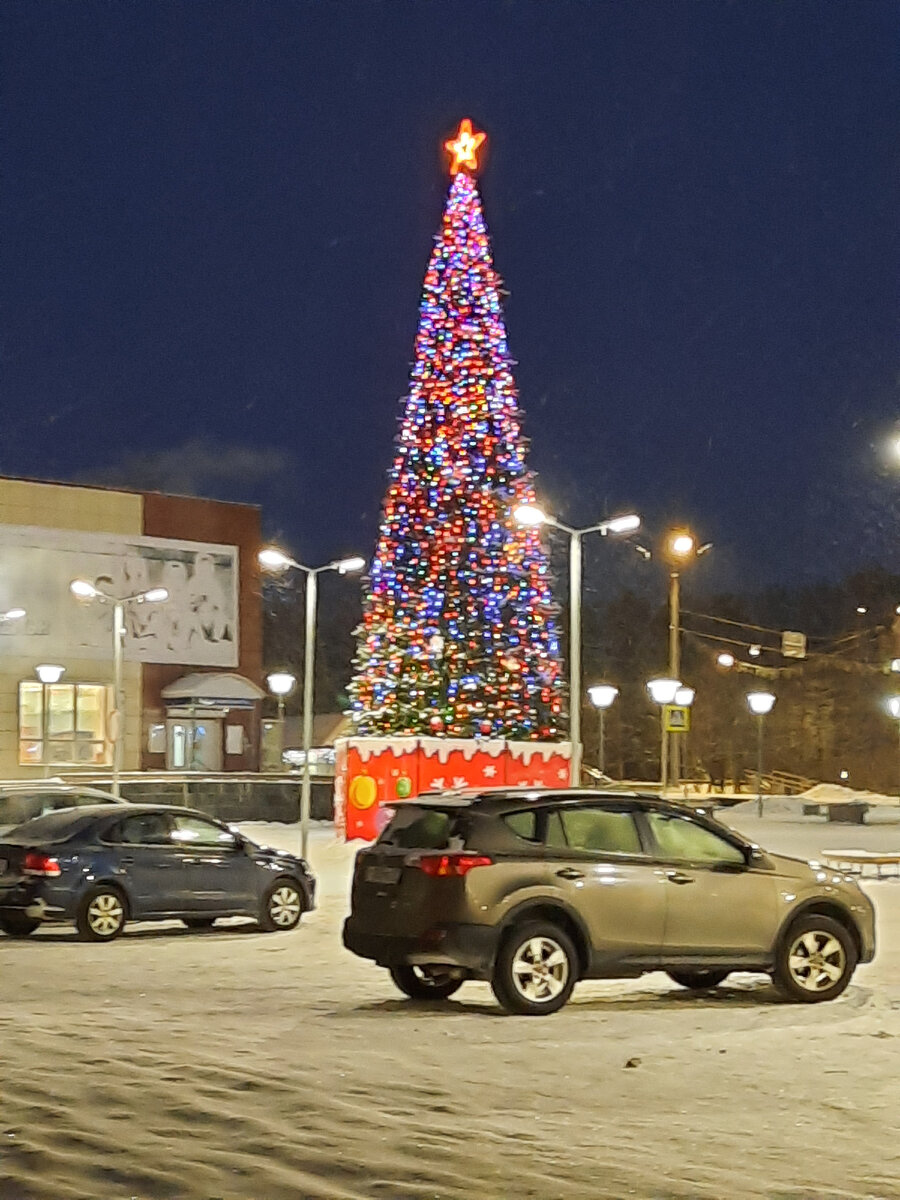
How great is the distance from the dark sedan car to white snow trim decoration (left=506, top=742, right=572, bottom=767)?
17.6 meters

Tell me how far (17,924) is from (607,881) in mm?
8505

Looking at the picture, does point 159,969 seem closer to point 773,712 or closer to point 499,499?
point 499,499

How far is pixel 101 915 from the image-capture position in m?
19.0

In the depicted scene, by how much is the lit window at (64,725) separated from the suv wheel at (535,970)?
46.7m

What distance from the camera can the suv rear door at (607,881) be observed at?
13.3m

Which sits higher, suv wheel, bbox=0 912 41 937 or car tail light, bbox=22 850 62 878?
car tail light, bbox=22 850 62 878

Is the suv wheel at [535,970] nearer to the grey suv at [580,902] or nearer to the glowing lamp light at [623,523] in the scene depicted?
the grey suv at [580,902]

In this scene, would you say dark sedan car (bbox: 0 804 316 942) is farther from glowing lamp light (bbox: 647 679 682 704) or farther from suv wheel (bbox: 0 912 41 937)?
glowing lamp light (bbox: 647 679 682 704)

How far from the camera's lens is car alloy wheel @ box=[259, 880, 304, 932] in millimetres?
20500

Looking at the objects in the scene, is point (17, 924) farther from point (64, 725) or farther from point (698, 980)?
point (64, 725)

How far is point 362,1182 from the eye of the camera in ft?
Result: 22.3

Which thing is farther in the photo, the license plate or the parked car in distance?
the parked car in distance

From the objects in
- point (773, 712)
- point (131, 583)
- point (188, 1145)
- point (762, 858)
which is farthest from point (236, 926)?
point (773, 712)

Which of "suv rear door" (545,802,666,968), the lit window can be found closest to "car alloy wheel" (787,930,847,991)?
"suv rear door" (545,802,666,968)
